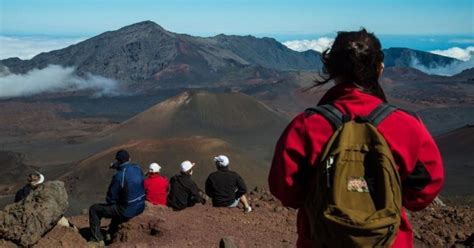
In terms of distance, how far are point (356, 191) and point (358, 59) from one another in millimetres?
679

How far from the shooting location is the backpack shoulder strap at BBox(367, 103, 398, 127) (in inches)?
110

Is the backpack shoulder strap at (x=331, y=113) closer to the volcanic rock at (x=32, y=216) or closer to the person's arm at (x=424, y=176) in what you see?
the person's arm at (x=424, y=176)

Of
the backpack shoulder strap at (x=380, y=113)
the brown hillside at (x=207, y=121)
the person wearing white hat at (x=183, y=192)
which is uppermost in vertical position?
the backpack shoulder strap at (x=380, y=113)

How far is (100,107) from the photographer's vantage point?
10412 cm

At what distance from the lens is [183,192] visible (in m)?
A: 10.3

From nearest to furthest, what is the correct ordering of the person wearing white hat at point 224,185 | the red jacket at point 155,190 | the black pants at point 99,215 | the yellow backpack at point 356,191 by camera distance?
the yellow backpack at point 356,191
the black pants at point 99,215
the person wearing white hat at point 224,185
the red jacket at point 155,190

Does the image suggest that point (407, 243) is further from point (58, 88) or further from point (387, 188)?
point (58, 88)

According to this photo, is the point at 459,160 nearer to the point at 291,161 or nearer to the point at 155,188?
the point at 155,188

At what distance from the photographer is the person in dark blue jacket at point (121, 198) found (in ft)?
25.3

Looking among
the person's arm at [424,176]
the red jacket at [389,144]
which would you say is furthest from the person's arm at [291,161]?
the person's arm at [424,176]

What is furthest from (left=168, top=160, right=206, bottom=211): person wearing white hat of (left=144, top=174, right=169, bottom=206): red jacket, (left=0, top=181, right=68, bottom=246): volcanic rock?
(left=0, top=181, right=68, bottom=246): volcanic rock

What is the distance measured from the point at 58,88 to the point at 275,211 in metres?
128

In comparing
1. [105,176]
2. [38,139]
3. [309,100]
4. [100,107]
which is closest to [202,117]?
[38,139]

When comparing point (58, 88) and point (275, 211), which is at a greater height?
point (275, 211)
